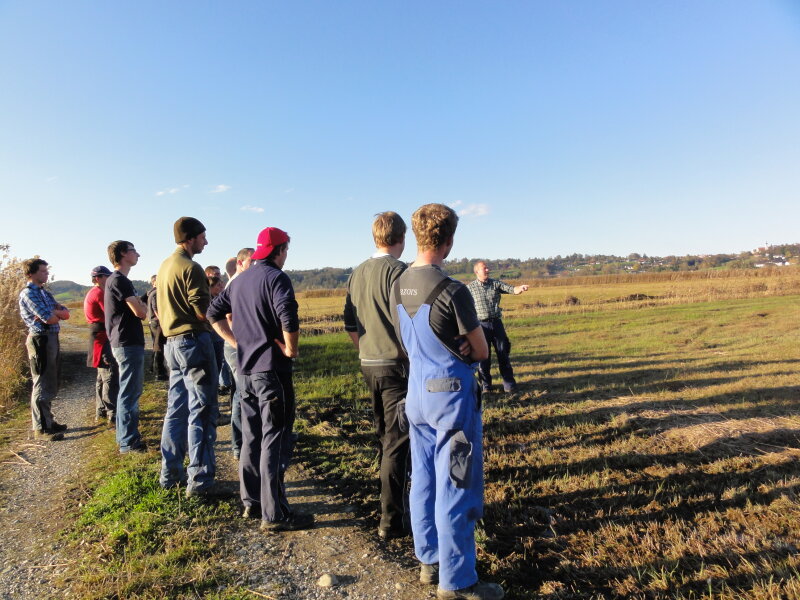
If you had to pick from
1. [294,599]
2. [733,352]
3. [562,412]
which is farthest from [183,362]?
[733,352]

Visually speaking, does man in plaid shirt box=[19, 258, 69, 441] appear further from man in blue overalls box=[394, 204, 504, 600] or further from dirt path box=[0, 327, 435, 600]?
man in blue overalls box=[394, 204, 504, 600]

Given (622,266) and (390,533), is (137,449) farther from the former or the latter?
(622,266)

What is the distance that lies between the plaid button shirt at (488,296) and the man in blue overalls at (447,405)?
5.25 m

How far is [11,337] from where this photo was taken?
979cm

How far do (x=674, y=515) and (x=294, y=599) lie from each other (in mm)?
2939

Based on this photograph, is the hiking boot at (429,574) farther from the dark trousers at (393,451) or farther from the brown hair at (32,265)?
the brown hair at (32,265)

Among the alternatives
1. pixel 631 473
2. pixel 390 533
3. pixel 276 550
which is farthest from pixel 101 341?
pixel 631 473

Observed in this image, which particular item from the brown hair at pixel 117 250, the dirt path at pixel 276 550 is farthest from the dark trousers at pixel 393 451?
the brown hair at pixel 117 250

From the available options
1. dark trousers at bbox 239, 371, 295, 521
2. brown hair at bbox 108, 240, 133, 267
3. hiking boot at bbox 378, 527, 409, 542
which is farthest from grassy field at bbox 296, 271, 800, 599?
brown hair at bbox 108, 240, 133, 267

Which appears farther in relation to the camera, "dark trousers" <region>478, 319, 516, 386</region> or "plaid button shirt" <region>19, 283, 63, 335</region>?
"dark trousers" <region>478, 319, 516, 386</region>

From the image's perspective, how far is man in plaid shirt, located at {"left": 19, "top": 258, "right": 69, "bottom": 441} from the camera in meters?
6.13

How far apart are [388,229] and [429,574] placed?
2.36 meters

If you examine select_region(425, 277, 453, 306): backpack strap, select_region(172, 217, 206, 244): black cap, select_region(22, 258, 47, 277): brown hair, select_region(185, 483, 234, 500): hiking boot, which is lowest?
Answer: select_region(185, 483, 234, 500): hiking boot

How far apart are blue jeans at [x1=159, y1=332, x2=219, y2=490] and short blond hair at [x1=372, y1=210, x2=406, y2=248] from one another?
1.96 metres
